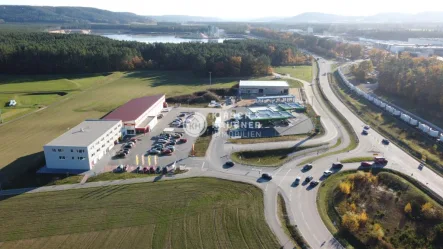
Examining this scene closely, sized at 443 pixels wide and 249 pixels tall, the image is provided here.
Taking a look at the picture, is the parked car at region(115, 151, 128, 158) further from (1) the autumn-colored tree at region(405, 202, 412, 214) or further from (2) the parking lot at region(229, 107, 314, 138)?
(1) the autumn-colored tree at region(405, 202, 412, 214)

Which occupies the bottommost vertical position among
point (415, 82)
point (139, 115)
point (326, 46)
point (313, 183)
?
point (313, 183)

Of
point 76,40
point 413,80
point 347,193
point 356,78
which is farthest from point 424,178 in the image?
point 76,40

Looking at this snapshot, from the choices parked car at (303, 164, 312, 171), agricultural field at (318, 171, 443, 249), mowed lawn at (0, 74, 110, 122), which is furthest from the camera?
mowed lawn at (0, 74, 110, 122)

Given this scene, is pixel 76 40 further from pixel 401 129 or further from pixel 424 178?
pixel 424 178

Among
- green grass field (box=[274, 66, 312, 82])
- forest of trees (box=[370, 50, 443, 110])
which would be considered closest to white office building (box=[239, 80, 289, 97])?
green grass field (box=[274, 66, 312, 82])

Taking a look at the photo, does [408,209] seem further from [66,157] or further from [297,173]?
[66,157]

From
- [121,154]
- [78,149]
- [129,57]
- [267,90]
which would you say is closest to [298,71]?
[267,90]

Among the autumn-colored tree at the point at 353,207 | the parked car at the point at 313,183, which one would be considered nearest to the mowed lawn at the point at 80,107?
the parked car at the point at 313,183
